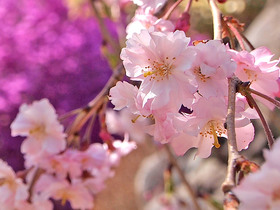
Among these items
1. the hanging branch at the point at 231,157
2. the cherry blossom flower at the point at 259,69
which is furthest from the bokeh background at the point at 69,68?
the hanging branch at the point at 231,157

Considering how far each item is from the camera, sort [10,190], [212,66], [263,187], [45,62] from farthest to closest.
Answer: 1. [45,62]
2. [10,190]
3. [212,66]
4. [263,187]

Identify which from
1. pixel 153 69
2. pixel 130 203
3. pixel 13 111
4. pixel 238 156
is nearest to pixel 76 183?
pixel 153 69

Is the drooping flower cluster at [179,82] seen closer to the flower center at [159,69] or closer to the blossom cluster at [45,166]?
the flower center at [159,69]

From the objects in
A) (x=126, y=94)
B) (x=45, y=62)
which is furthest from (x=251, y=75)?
(x=45, y=62)

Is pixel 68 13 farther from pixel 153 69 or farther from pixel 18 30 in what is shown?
pixel 153 69

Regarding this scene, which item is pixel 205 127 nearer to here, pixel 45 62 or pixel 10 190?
pixel 10 190

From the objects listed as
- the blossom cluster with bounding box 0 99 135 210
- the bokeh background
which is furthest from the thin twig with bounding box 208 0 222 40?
the bokeh background

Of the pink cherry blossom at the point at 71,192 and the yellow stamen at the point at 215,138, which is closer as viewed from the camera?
the yellow stamen at the point at 215,138
